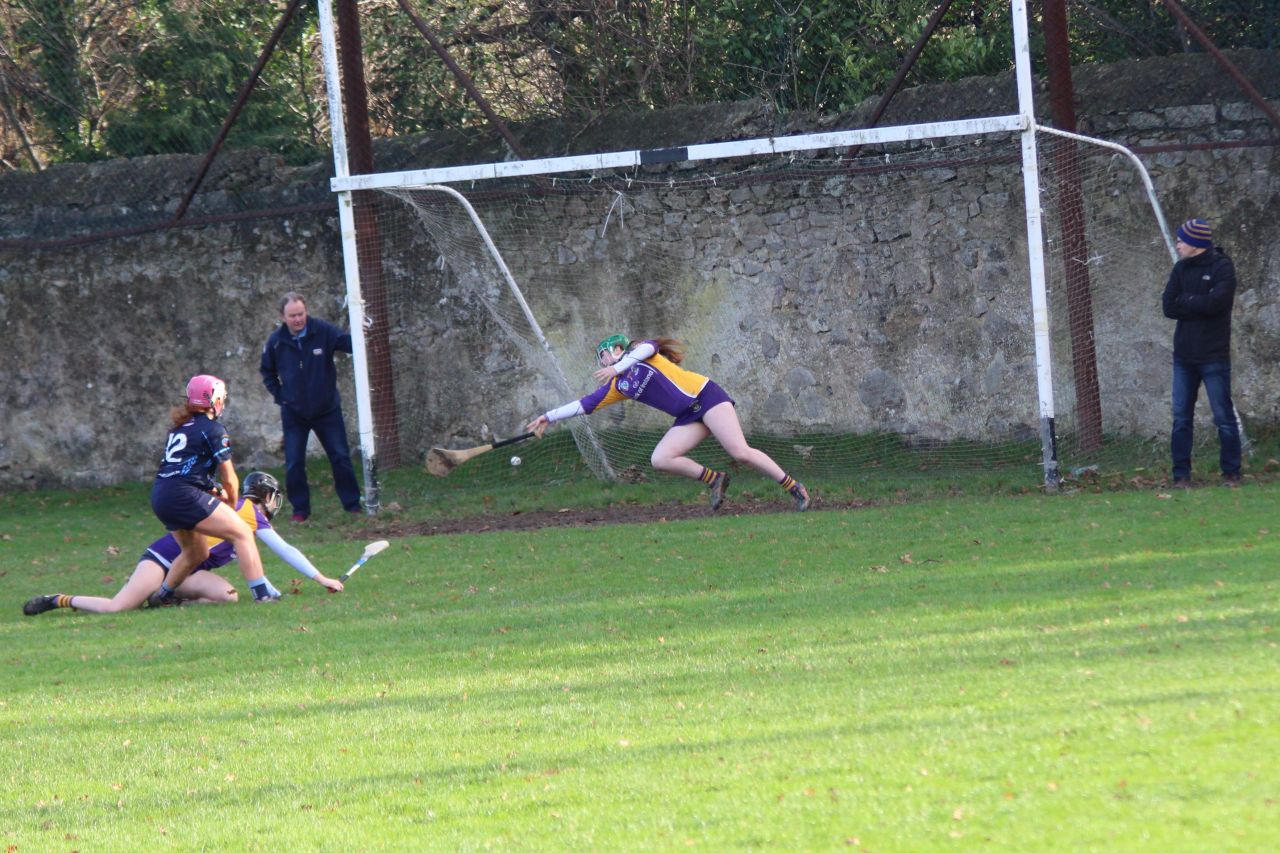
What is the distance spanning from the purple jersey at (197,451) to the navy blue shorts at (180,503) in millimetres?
86

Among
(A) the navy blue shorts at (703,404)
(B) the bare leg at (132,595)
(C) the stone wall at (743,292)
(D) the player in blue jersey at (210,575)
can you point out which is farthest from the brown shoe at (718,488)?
(B) the bare leg at (132,595)

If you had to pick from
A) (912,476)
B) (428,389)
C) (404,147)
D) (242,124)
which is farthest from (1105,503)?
(242,124)

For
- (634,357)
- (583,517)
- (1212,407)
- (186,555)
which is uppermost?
(634,357)

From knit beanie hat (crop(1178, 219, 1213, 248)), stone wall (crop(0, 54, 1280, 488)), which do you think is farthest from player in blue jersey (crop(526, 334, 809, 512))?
knit beanie hat (crop(1178, 219, 1213, 248))

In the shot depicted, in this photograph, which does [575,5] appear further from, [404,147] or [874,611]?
[874,611]

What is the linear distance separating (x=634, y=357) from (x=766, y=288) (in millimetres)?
3826

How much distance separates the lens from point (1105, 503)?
10.9m

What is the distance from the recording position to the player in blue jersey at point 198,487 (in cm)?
936

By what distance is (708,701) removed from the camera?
5.99 metres

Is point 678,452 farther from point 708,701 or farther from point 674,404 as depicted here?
point 708,701

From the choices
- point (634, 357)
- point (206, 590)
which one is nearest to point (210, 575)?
point (206, 590)

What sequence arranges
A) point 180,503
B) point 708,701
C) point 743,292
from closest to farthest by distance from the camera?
1. point 708,701
2. point 180,503
3. point 743,292

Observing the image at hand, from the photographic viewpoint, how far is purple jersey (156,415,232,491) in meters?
9.45

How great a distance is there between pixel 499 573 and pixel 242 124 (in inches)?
399
